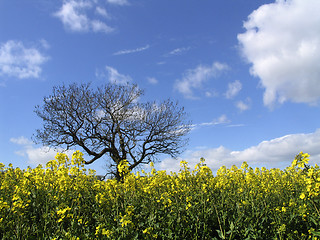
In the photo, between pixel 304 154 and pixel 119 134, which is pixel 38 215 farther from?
pixel 119 134

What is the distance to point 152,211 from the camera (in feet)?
14.1

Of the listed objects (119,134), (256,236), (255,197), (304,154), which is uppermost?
(119,134)

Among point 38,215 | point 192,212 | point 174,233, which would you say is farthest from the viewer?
point 38,215

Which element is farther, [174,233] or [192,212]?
[192,212]

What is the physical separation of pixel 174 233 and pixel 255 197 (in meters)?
2.23

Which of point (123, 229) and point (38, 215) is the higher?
point (38, 215)

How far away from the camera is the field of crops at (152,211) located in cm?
385

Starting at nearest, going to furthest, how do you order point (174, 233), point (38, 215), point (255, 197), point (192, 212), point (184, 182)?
point (174, 233), point (192, 212), point (38, 215), point (255, 197), point (184, 182)

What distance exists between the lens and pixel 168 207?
4879 millimetres

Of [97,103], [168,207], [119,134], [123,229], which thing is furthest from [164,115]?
A: [123,229]

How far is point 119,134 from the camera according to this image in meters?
19.2

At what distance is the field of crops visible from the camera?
3850 millimetres

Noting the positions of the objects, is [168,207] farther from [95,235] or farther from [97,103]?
[97,103]

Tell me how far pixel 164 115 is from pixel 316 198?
1514 centimetres
